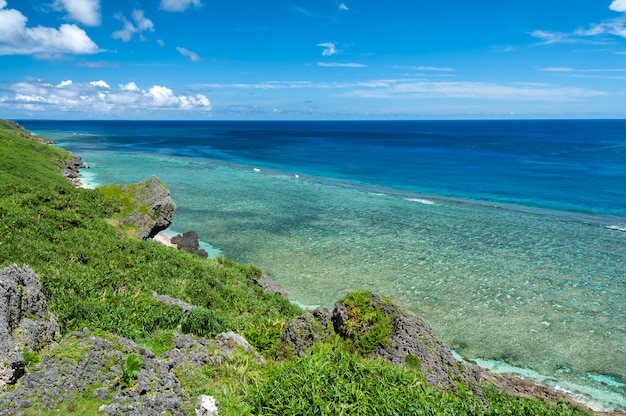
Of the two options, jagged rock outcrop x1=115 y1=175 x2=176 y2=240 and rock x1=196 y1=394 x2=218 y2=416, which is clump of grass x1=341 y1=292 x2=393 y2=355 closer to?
rock x1=196 y1=394 x2=218 y2=416

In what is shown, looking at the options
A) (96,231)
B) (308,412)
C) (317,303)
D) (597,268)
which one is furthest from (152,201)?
(597,268)

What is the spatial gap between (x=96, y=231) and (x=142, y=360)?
1815 centimetres

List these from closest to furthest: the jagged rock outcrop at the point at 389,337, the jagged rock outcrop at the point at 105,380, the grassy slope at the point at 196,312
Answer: the jagged rock outcrop at the point at 105,380, the grassy slope at the point at 196,312, the jagged rock outcrop at the point at 389,337

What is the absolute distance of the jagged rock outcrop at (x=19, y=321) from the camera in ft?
31.1

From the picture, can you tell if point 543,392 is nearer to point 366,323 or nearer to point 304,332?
point 366,323

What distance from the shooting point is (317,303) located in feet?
93.7

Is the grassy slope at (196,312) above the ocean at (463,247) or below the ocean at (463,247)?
above

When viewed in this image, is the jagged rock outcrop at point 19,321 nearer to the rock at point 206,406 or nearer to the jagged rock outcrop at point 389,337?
the rock at point 206,406

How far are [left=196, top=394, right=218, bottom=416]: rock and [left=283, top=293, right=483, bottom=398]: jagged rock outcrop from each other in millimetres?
4798

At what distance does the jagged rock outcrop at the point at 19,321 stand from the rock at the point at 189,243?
23.1 meters

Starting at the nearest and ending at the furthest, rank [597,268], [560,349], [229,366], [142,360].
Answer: [142,360]
[229,366]
[560,349]
[597,268]

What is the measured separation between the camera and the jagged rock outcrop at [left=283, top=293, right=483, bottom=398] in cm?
1348

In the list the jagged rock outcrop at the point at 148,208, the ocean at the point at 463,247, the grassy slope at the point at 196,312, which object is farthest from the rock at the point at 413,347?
the jagged rock outcrop at the point at 148,208

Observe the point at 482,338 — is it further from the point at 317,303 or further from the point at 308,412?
the point at 308,412
